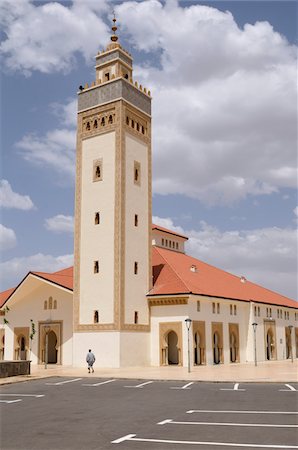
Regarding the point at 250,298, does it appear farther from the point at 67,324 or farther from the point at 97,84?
the point at 97,84

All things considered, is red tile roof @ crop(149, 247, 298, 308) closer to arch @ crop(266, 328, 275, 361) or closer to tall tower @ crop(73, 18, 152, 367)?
tall tower @ crop(73, 18, 152, 367)

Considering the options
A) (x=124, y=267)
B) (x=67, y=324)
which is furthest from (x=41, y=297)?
(x=124, y=267)

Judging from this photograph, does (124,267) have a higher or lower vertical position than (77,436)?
higher

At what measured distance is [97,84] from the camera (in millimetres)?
43344

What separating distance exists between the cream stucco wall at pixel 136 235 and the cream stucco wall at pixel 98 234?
1.20 metres

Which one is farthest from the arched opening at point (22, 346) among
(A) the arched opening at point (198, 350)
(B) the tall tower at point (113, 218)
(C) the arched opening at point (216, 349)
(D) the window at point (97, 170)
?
(C) the arched opening at point (216, 349)

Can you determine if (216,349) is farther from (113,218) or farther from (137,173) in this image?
(137,173)

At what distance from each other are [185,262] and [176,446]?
39.2 metres

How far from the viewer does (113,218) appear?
39094 millimetres

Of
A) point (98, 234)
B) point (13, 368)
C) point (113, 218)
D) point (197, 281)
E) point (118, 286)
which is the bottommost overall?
point (13, 368)

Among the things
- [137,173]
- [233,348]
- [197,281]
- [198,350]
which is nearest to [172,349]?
[198,350]

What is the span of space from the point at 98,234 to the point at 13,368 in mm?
13357

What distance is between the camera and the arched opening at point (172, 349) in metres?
43.2

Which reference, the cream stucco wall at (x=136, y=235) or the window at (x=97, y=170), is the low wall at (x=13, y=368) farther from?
the window at (x=97, y=170)
